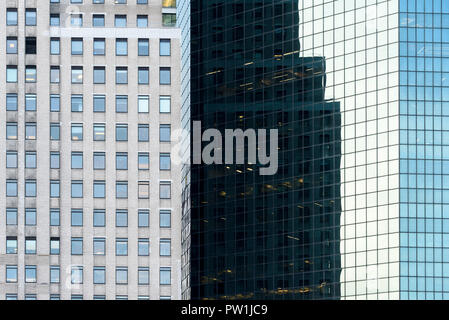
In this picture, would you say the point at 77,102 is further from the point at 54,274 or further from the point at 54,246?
the point at 54,274

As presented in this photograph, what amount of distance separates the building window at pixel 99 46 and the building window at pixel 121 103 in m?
6.26

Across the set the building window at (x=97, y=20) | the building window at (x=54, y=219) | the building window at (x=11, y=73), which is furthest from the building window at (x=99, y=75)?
the building window at (x=54, y=219)

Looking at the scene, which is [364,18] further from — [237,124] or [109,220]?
[109,220]

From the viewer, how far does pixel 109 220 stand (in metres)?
155

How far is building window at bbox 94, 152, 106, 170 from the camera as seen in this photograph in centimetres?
15650

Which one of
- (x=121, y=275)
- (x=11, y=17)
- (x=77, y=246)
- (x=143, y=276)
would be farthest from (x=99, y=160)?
(x=11, y=17)

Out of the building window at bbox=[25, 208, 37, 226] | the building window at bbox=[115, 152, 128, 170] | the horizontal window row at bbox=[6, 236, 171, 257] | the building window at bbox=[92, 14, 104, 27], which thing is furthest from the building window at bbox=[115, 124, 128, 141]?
the building window at bbox=[25, 208, 37, 226]

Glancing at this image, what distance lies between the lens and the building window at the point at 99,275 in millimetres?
153250

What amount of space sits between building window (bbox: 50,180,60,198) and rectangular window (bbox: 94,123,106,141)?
756cm

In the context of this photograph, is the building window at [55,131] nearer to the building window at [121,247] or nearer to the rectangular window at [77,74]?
the rectangular window at [77,74]

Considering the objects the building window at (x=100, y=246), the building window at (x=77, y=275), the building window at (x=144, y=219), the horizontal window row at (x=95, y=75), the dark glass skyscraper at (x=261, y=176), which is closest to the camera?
the building window at (x=77, y=275)

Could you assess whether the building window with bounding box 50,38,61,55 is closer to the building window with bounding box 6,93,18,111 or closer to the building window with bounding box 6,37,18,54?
the building window with bounding box 6,37,18,54
